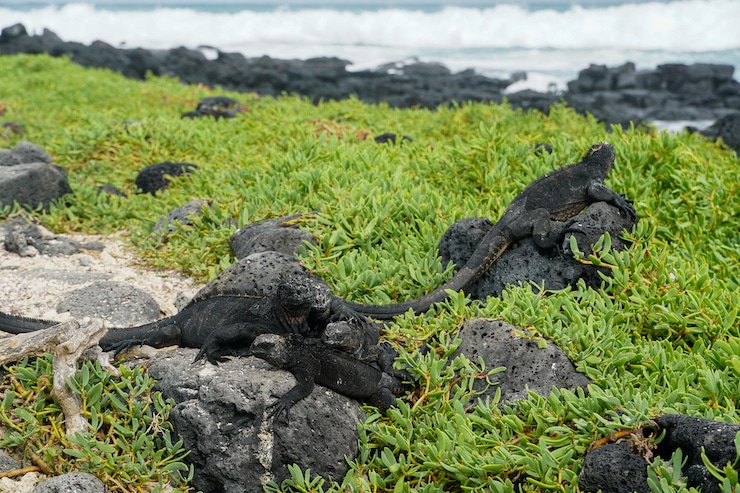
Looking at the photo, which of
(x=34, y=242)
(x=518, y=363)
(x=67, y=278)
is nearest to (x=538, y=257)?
(x=518, y=363)

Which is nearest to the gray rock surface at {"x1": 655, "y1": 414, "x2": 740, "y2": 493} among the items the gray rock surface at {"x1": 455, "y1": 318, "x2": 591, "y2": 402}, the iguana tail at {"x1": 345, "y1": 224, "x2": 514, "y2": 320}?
the gray rock surface at {"x1": 455, "y1": 318, "x2": 591, "y2": 402}

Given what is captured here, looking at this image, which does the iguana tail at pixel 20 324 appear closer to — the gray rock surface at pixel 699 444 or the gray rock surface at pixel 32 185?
the gray rock surface at pixel 32 185

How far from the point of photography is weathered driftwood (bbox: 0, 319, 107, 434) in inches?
119

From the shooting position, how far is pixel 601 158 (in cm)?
473

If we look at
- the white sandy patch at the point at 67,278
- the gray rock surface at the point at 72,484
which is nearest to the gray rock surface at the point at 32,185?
Answer: the white sandy patch at the point at 67,278

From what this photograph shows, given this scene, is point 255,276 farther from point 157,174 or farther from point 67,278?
point 157,174

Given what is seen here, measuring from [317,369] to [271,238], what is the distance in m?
1.66

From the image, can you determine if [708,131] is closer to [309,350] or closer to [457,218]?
[457,218]

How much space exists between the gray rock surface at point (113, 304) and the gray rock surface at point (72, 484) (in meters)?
1.30

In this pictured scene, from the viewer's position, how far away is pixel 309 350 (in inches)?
122

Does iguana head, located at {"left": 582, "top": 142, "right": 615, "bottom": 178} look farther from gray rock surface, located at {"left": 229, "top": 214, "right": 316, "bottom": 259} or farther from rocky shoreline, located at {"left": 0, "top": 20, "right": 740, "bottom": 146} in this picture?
rocky shoreline, located at {"left": 0, "top": 20, "right": 740, "bottom": 146}

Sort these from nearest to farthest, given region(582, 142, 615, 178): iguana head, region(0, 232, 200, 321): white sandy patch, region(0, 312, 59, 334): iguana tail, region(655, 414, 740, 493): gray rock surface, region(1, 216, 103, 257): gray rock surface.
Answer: region(655, 414, 740, 493): gray rock surface < region(0, 312, 59, 334): iguana tail < region(0, 232, 200, 321): white sandy patch < region(582, 142, 615, 178): iguana head < region(1, 216, 103, 257): gray rock surface

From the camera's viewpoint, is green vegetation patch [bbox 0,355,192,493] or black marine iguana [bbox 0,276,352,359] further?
black marine iguana [bbox 0,276,352,359]

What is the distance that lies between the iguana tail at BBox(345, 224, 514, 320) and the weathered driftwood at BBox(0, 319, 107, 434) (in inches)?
50.5
